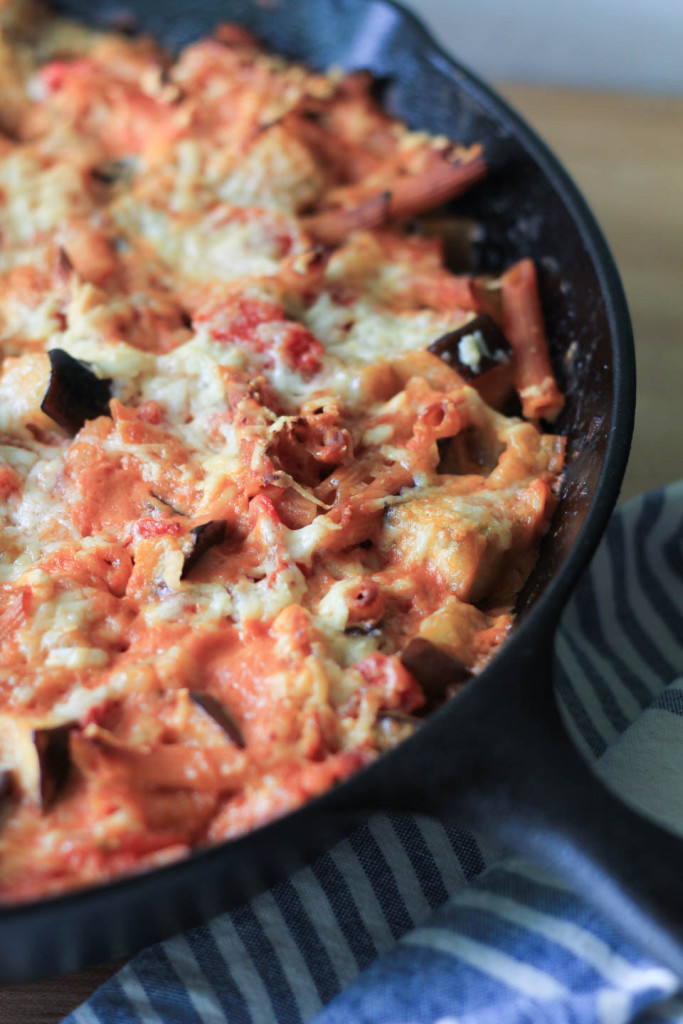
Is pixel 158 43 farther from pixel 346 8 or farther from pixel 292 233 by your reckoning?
pixel 292 233

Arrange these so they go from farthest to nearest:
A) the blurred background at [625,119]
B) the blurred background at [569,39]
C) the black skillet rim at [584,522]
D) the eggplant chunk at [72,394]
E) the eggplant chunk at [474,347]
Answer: the blurred background at [569,39] → the blurred background at [625,119] → the eggplant chunk at [474,347] → the eggplant chunk at [72,394] → the black skillet rim at [584,522]

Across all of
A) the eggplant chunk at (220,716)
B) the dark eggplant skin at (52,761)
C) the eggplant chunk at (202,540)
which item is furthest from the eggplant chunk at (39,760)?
the eggplant chunk at (202,540)

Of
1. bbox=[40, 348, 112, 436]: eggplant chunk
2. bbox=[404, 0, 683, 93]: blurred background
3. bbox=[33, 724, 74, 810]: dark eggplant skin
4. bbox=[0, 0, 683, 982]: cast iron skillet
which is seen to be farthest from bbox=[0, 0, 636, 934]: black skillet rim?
bbox=[404, 0, 683, 93]: blurred background

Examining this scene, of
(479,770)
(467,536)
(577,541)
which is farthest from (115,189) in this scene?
(479,770)

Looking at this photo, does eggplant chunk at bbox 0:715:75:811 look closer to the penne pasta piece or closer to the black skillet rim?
the black skillet rim

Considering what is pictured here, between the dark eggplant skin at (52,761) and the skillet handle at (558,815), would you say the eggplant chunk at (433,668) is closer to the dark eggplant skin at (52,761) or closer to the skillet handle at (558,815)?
the skillet handle at (558,815)

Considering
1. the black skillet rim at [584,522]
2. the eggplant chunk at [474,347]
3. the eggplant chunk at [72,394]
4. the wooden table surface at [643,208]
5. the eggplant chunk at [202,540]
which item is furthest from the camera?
the wooden table surface at [643,208]
